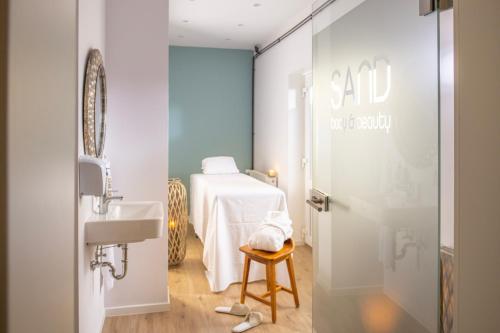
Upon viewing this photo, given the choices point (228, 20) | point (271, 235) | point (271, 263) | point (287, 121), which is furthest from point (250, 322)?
point (228, 20)

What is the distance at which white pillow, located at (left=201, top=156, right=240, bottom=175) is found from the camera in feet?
19.0

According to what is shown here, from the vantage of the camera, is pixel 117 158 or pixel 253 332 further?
pixel 117 158

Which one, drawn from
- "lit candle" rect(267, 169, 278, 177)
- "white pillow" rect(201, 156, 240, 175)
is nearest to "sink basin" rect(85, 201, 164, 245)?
"lit candle" rect(267, 169, 278, 177)

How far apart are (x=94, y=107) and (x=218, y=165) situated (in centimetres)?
353

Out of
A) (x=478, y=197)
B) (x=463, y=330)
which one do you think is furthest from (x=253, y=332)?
(x=478, y=197)

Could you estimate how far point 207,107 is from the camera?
6.32m

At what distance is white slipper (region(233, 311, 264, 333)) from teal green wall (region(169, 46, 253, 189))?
3.56m

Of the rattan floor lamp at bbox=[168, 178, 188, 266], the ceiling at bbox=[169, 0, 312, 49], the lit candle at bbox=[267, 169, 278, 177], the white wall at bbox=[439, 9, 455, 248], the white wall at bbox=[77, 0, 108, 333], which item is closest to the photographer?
the white wall at bbox=[439, 9, 455, 248]

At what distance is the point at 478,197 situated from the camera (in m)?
1.16

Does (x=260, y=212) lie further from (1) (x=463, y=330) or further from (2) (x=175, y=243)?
(1) (x=463, y=330)

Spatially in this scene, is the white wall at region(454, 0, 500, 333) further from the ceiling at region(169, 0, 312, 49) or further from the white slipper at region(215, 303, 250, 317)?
the ceiling at region(169, 0, 312, 49)

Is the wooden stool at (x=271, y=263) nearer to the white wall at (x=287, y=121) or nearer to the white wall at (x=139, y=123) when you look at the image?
the white wall at (x=139, y=123)

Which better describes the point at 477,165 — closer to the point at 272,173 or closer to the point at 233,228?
the point at 233,228

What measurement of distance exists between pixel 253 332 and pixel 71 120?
1784 mm
